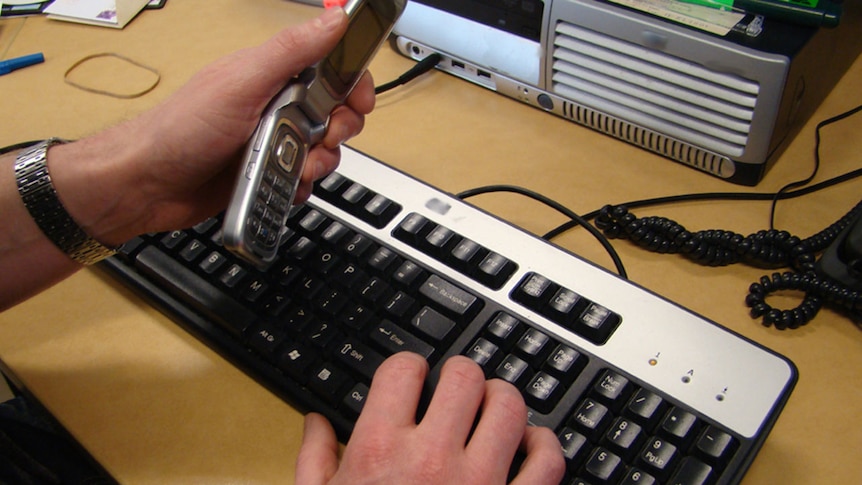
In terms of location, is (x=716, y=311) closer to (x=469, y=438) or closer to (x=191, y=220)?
(x=469, y=438)

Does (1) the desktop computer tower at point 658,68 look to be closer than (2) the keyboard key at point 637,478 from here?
No

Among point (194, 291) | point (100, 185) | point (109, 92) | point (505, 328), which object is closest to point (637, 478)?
point (505, 328)

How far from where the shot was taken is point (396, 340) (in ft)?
1.59

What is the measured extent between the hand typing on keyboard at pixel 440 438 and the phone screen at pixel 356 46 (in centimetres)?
22

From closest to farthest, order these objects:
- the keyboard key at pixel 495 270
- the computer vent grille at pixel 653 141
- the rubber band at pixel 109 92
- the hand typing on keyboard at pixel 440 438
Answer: the hand typing on keyboard at pixel 440 438, the keyboard key at pixel 495 270, the computer vent grille at pixel 653 141, the rubber band at pixel 109 92

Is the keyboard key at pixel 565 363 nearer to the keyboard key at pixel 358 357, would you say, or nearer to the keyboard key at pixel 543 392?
the keyboard key at pixel 543 392

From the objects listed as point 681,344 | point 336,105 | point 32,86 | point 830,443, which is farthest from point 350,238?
point 32,86

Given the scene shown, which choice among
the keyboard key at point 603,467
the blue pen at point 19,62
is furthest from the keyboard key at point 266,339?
the blue pen at point 19,62

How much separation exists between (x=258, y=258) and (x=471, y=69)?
37cm

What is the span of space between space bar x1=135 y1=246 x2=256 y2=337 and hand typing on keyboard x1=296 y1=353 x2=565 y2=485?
11cm

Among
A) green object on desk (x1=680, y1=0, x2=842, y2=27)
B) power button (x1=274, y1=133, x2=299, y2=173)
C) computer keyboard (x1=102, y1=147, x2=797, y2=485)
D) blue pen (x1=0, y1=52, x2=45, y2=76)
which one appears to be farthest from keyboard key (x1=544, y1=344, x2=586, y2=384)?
blue pen (x1=0, y1=52, x2=45, y2=76)

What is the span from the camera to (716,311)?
53 cm

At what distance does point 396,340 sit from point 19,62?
2.03ft

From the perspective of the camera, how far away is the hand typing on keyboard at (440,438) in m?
0.40
